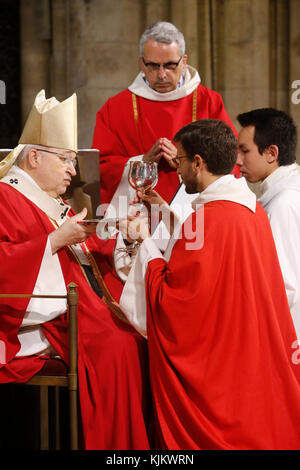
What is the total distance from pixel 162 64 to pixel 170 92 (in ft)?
0.90

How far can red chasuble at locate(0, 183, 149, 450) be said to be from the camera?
314 cm

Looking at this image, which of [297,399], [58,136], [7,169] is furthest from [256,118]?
[297,399]

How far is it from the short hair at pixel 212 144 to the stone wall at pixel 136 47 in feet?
9.29

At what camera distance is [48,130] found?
3697 mm

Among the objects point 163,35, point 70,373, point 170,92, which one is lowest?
point 70,373

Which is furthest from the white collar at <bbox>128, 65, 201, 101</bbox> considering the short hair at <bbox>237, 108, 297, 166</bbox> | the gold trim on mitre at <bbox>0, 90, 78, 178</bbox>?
the gold trim on mitre at <bbox>0, 90, 78, 178</bbox>

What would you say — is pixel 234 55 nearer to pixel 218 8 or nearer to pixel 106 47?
pixel 218 8

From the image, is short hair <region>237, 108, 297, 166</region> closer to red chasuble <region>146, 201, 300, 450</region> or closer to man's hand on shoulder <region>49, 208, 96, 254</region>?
red chasuble <region>146, 201, 300, 450</region>

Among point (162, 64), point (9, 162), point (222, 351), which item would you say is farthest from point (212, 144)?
point (162, 64)

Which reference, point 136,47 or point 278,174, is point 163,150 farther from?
point 136,47

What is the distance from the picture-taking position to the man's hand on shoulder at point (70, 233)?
3.34 meters

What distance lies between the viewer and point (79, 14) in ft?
Result: 19.3
